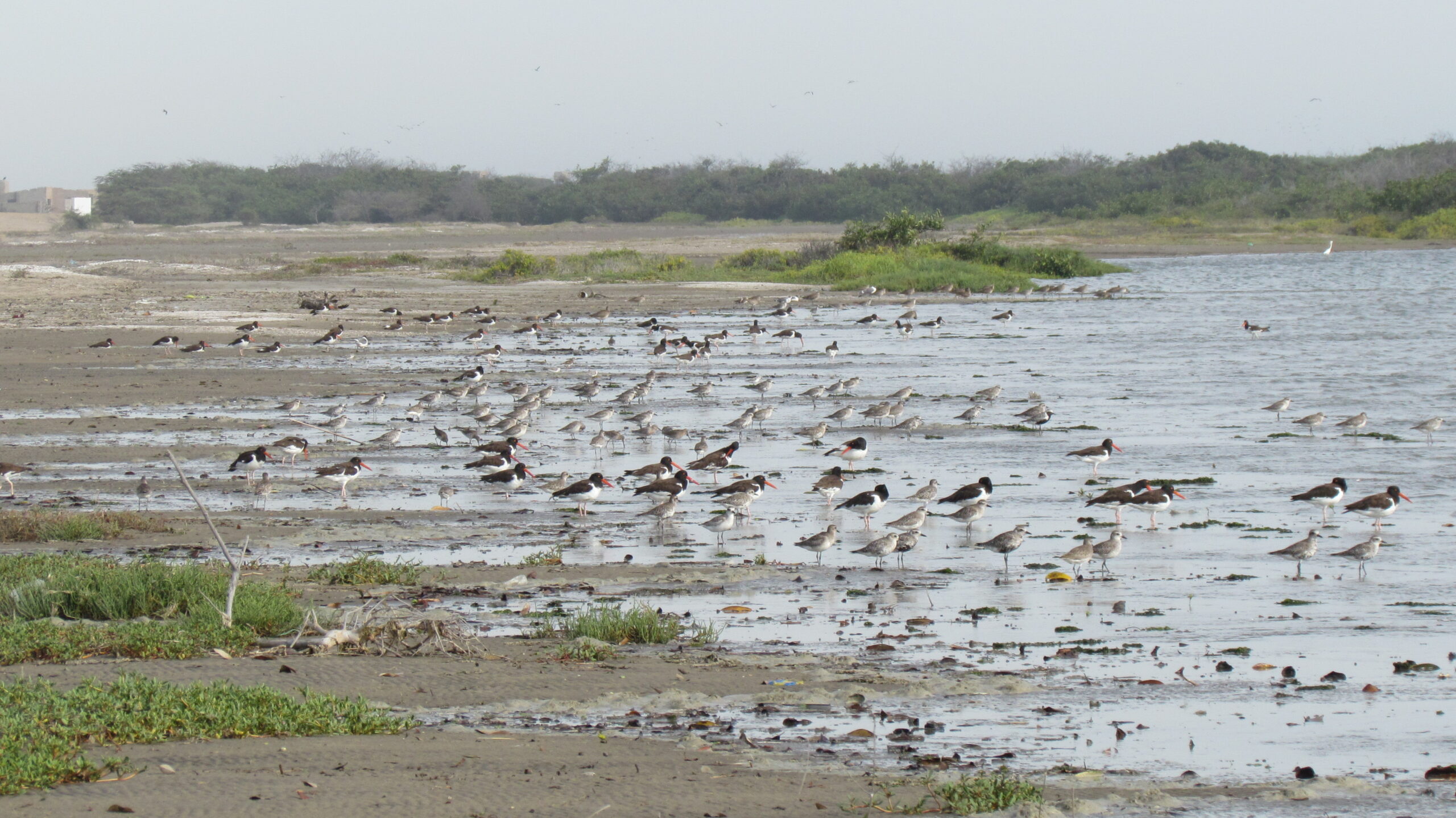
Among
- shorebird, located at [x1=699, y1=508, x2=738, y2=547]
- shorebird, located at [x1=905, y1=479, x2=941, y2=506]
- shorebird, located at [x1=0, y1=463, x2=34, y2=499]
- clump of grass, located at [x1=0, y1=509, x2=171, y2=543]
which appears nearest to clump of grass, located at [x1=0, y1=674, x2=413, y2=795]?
clump of grass, located at [x1=0, y1=509, x2=171, y2=543]

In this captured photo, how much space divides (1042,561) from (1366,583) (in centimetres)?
261

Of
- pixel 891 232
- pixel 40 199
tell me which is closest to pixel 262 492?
pixel 891 232

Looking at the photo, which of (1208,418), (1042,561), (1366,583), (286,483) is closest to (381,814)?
(1042,561)

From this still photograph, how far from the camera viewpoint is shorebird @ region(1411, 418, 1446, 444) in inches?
776

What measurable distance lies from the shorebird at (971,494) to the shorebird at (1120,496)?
3.84ft

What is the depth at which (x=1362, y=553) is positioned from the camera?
1195 cm

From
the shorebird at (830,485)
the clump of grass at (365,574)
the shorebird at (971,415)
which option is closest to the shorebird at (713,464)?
the shorebird at (830,485)

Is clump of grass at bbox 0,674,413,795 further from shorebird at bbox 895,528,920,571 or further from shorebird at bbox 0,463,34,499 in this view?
shorebird at bbox 0,463,34,499

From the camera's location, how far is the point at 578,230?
110250 mm

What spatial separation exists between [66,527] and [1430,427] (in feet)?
56.9

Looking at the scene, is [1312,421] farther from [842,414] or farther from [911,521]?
[911,521]

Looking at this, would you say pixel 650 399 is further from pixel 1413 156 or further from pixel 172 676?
pixel 1413 156

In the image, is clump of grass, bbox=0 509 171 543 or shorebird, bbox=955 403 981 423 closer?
clump of grass, bbox=0 509 171 543

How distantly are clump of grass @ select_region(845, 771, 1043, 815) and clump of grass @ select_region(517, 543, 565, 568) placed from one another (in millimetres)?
5853
